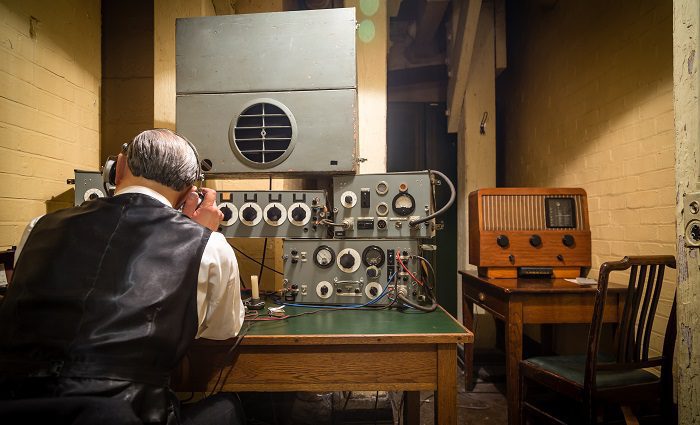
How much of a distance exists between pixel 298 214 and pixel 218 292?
66 centimetres

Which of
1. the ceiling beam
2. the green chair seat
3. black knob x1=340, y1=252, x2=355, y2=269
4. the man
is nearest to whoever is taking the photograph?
the man

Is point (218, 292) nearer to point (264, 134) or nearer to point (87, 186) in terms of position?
point (264, 134)

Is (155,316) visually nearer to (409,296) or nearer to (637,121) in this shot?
(409,296)

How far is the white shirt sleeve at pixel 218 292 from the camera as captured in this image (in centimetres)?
95

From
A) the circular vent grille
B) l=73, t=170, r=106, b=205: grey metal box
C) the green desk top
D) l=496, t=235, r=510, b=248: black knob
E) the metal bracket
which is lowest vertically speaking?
the green desk top

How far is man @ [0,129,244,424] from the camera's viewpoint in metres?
0.75

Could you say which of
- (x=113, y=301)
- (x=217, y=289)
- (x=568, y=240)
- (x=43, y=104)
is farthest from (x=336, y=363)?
(x=43, y=104)

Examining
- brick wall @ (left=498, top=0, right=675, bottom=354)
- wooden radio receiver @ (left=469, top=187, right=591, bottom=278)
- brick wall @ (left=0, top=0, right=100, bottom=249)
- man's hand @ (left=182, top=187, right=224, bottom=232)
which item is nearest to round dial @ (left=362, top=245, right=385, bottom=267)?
man's hand @ (left=182, top=187, right=224, bottom=232)

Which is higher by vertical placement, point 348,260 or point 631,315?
point 348,260

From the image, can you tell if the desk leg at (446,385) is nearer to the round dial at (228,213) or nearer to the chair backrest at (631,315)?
the chair backrest at (631,315)

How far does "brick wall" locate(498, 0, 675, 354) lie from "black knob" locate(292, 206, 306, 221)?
6.31 ft

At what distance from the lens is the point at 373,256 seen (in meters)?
1.54

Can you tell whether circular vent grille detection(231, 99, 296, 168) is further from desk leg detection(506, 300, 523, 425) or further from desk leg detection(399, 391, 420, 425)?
desk leg detection(506, 300, 523, 425)

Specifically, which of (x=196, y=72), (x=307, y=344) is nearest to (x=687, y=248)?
(x=307, y=344)
